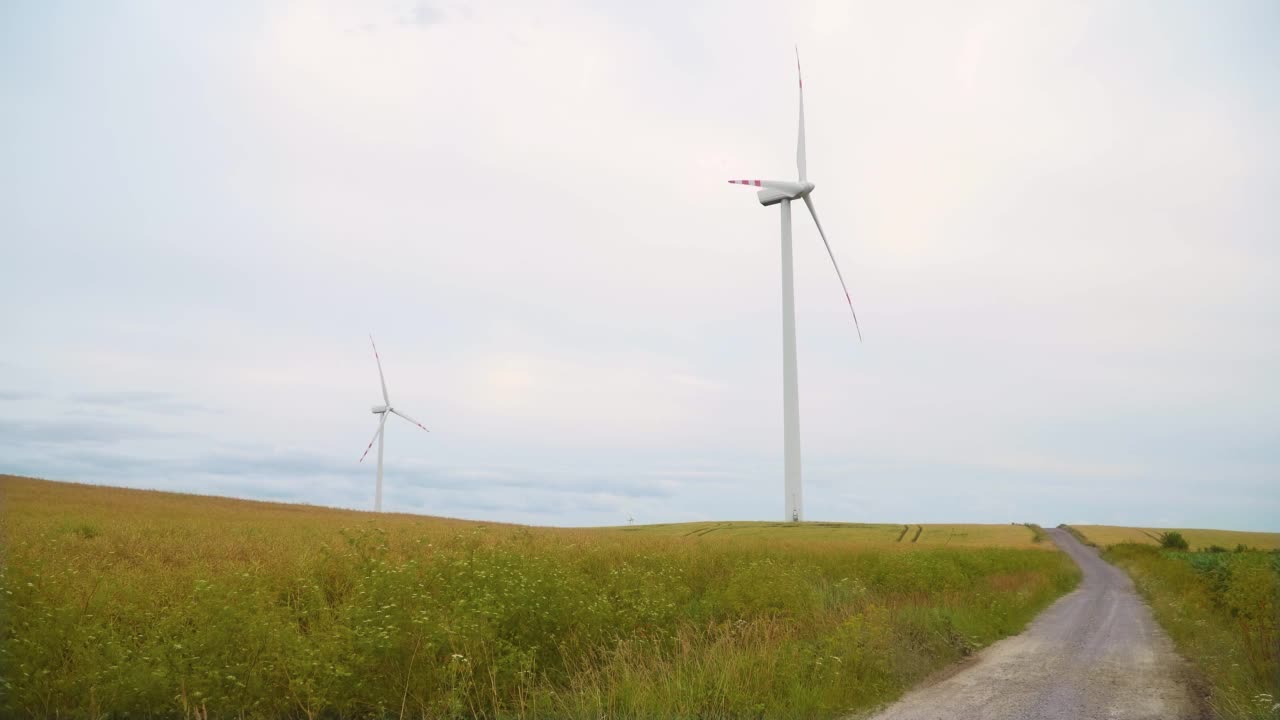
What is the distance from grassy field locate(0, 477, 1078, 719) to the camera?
990cm

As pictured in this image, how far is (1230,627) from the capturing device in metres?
18.6

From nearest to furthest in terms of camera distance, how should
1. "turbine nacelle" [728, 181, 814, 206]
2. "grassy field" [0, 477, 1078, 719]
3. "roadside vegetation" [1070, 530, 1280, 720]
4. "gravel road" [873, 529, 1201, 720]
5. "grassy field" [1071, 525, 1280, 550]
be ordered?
1. "grassy field" [0, 477, 1078, 719]
2. "gravel road" [873, 529, 1201, 720]
3. "roadside vegetation" [1070, 530, 1280, 720]
4. "turbine nacelle" [728, 181, 814, 206]
5. "grassy field" [1071, 525, 1280, 550]

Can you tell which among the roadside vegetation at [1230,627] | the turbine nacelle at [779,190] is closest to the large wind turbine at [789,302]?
the turbine nacelle at [779,190]

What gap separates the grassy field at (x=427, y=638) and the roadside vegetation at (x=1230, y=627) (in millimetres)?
4388

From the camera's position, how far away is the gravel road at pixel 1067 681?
1116 centimetres

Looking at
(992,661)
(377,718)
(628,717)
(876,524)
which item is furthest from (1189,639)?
(876,524)

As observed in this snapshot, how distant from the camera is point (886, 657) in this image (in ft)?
43.8

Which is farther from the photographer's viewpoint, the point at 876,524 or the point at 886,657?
the point at 876,524

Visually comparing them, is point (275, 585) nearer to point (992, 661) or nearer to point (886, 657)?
point (886, 657)

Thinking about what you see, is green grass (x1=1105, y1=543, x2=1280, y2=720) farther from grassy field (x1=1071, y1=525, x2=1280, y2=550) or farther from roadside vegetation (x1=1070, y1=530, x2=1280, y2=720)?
grassy field (x1=1071, y1=525, x2=1280, y2=550)

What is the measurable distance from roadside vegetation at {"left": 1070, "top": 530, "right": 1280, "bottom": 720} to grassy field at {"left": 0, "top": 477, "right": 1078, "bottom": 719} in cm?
439

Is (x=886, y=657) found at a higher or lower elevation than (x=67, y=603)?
lower

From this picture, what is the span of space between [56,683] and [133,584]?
4.50 m

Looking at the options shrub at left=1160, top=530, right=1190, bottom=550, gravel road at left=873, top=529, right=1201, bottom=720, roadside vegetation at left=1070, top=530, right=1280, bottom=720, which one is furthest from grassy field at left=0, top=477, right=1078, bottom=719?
shrub at left=1160, top=530, right=1190, bottom=550
